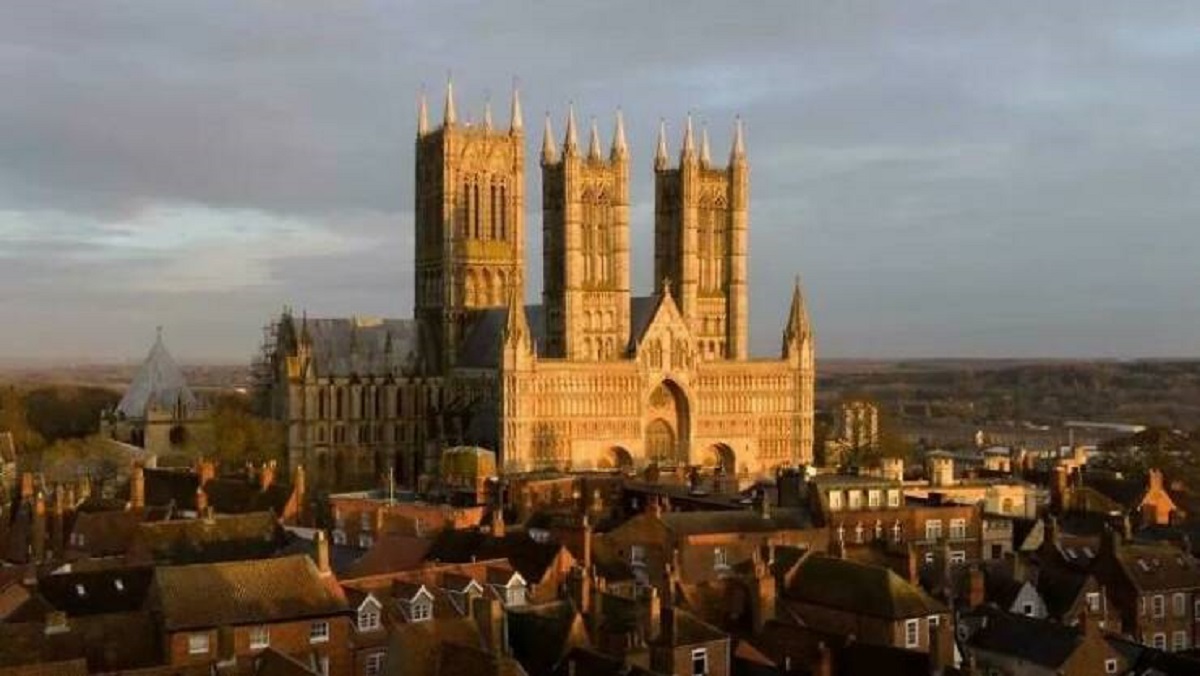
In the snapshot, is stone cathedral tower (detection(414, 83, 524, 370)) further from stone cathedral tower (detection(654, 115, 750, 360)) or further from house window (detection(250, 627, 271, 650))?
house window (detection(250, 627, 271, 650))

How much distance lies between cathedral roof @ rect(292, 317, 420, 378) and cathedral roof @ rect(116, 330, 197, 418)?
11.4 metres

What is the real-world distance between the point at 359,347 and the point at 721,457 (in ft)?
112

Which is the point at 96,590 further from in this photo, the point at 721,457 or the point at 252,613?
the point at 721,457

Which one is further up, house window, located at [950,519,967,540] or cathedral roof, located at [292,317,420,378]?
cathedral roof, located at [292,317,420,378]

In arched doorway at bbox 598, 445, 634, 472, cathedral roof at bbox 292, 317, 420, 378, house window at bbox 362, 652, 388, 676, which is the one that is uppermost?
cathedral roof at bbox 292, 317, 420, 378

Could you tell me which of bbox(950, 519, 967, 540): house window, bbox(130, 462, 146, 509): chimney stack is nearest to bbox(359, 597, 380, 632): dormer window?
bbox(130, 462, 146, 509): chimney stack

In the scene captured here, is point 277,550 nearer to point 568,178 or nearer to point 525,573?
point 525,573

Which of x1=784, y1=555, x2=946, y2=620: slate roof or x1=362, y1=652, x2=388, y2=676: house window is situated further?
x1=784, y1=555, x2=946, y2=620: slate roof

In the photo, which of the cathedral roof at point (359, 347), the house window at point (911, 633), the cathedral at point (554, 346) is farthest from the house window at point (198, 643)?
the cathedral roof at point (359, 347)

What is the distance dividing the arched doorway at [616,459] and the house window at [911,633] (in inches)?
3125

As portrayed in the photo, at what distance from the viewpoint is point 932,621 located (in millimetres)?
53781

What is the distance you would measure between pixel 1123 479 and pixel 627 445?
48.2 m

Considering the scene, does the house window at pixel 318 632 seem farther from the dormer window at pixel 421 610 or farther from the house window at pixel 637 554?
the house window at pixel 637 554

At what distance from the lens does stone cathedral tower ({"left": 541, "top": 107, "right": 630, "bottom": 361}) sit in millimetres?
137125
